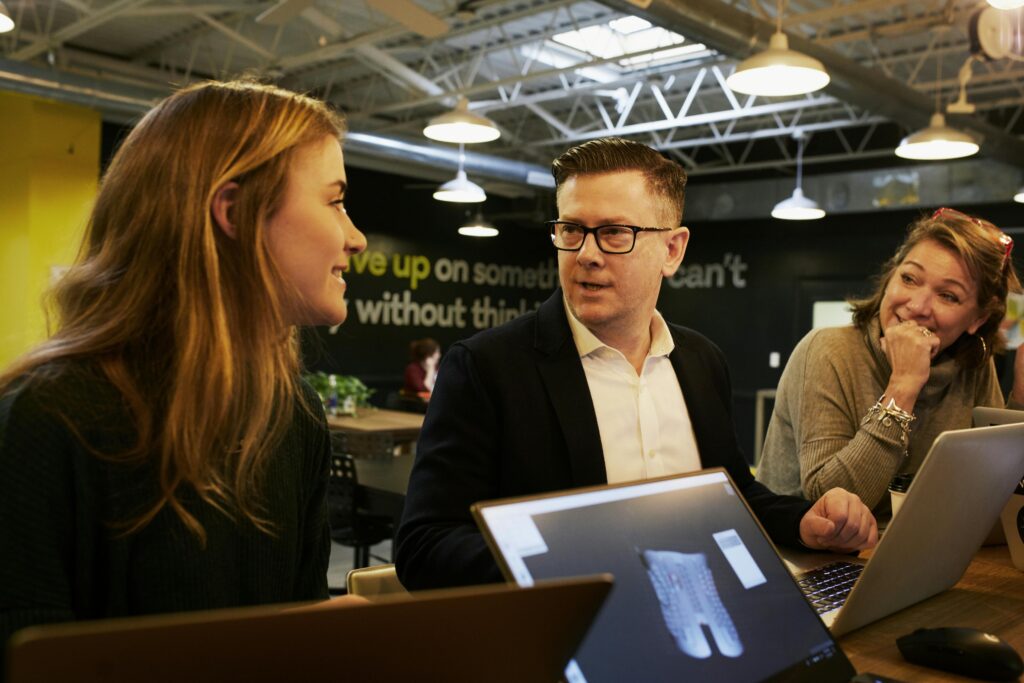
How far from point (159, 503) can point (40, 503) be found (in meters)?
0.13

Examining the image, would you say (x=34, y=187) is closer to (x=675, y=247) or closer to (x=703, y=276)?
(x=703, y=276)

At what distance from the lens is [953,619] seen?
1.45 metres

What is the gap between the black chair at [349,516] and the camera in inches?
181

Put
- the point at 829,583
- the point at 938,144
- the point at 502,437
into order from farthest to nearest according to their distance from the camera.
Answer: the point at 938,144 < the point at 502,437 < the point at 829,583

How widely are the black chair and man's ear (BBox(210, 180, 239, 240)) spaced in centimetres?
341

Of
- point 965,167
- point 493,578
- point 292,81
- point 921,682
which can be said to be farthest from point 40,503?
point 965,167

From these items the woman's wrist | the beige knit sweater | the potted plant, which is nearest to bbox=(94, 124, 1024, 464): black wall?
the potted plant

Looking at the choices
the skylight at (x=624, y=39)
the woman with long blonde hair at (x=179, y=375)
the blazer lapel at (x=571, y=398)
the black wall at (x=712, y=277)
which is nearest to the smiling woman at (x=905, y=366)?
the blazer lapel at (x=571, y=398)

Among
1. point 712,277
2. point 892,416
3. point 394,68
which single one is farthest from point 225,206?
point 712,277

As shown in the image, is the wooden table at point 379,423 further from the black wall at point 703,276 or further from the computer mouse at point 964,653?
the computer mouse at point 964,653

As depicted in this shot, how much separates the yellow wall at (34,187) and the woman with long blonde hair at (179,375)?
8.46 m

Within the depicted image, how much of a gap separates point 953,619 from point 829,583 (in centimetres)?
19

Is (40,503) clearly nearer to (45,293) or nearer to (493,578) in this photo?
(45,293)

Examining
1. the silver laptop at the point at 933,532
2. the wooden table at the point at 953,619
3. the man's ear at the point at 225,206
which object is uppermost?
the man's ear at the point at 225,206
